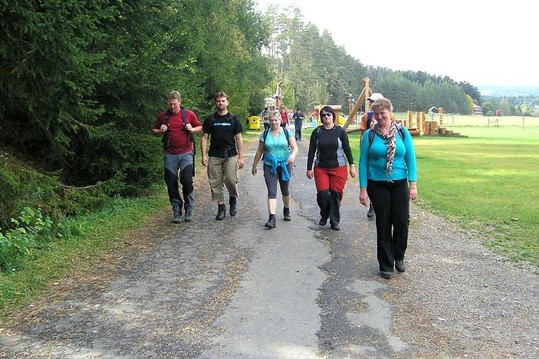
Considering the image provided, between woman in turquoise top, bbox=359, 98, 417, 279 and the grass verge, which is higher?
woman in turquoise top, bbox=359, 98, 417, 279

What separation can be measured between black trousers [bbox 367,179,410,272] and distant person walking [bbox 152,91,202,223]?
364 cm

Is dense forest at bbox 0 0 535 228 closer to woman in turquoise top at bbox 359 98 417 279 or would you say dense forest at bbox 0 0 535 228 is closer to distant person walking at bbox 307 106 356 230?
distant person walking at bbox 307 106 356 230

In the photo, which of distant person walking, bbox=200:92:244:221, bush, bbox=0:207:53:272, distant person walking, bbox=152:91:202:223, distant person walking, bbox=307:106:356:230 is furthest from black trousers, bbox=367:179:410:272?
bush, bbox=0:207:53:272

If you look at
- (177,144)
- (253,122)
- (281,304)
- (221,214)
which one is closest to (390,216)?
(281,304)

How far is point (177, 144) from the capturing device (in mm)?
8789

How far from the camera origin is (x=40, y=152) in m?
8.62

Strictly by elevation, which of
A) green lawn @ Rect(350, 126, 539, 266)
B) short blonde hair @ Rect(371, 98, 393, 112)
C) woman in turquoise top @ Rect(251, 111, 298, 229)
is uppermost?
short blonde hair @ Rect(371, 98, 393, 112)

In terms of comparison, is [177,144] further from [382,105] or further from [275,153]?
[382,105]

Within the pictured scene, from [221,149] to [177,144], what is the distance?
748 millimetres

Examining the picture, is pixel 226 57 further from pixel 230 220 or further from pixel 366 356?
pixel 366 356

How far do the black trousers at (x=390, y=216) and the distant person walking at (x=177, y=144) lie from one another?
364cm

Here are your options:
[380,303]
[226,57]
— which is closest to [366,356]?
[380,303]

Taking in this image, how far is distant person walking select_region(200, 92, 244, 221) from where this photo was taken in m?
9.02

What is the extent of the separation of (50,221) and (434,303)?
4823 mm
